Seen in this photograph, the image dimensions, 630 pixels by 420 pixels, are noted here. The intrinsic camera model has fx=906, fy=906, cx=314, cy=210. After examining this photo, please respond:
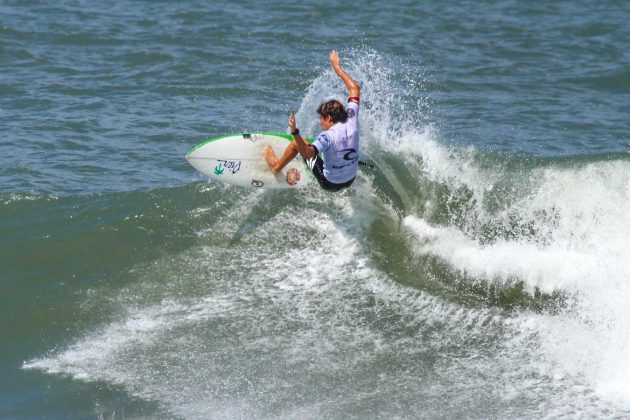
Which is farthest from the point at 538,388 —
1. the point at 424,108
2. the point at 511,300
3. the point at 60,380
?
the point at 424,108

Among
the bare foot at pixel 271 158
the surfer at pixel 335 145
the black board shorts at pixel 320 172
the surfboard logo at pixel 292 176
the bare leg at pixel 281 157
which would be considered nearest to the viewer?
the surfer at pixel 335 145

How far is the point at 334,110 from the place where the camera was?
919cm

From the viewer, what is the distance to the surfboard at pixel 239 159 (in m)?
10.4

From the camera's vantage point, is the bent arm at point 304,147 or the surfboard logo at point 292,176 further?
the surfboard logo at point 292,176

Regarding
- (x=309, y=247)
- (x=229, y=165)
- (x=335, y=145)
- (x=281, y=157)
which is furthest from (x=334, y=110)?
(x=229, y=165)

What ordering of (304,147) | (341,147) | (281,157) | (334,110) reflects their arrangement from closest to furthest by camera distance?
(304,147) < (334,110) < (341,147) < (281,157)

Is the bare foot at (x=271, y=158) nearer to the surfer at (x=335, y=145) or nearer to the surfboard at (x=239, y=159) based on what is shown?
the surfboard at (x=239, y=159)

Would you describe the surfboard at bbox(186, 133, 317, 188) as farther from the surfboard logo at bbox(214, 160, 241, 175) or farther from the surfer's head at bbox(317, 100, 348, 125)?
the surfer's head at bbox(317, 100, 348, 125)

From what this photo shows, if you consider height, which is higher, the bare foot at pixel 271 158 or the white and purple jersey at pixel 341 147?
the white and purple jersey at pixel 341 147

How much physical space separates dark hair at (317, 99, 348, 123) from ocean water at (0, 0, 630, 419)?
4.88 ft

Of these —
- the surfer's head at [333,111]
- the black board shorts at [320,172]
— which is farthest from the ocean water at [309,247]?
the surfer's head at [333,111]

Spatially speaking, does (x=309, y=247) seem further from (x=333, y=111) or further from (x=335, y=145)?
(x=333, y=111)

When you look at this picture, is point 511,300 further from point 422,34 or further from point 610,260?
point 422,34

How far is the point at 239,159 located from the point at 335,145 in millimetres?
1593
